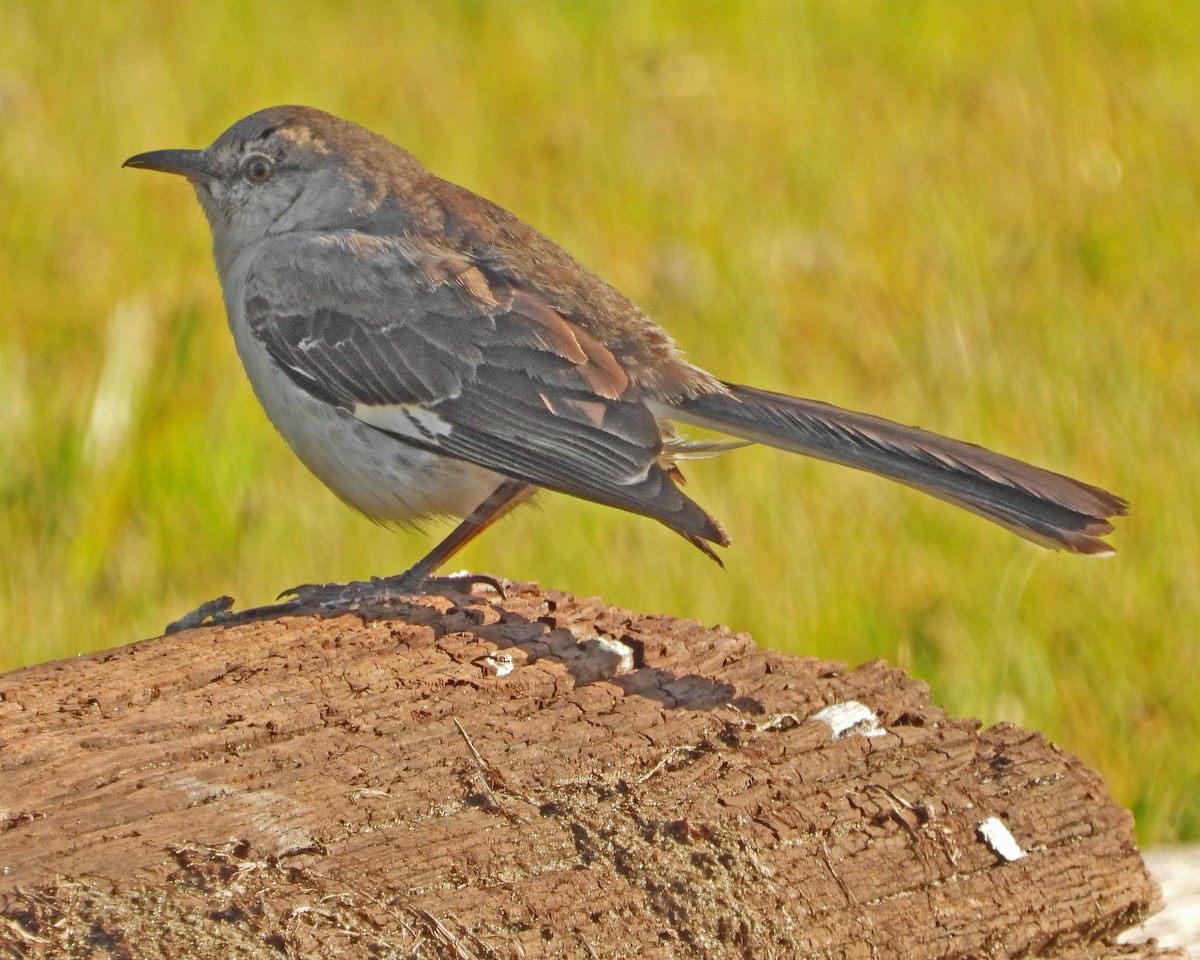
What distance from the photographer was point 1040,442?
6.71 metres

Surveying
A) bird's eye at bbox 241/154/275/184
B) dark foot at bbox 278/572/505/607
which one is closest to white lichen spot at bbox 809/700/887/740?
dark foot at bbox 278/572/505/607

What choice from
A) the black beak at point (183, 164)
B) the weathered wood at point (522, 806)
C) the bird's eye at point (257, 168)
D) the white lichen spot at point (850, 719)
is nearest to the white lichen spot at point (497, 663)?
the weathered wood at point (522, 806)

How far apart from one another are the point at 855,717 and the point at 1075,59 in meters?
→ 7.36

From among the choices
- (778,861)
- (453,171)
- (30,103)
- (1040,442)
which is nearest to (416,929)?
(778,861)

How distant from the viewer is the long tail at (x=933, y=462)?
396 cm

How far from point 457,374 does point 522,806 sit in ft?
5.59

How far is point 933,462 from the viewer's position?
164 inches

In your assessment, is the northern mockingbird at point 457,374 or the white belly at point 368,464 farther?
the white belly at point 368,464

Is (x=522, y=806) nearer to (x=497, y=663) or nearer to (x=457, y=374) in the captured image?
(x=497, y=663)

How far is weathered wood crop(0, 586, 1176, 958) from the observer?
2932mm

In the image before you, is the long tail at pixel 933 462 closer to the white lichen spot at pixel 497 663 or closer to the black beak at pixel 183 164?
the white lichen spot at pixel 497 663

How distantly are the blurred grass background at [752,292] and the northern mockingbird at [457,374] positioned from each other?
1128mm

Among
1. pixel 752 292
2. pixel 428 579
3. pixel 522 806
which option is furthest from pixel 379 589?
pixel 752 292

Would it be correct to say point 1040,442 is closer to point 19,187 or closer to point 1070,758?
point 1070,758
